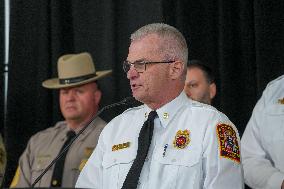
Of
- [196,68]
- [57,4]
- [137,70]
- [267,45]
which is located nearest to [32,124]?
[57,4]

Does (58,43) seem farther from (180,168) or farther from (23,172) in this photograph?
(180,168)

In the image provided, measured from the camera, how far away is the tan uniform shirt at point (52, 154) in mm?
3887

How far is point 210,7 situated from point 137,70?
4.87 feet

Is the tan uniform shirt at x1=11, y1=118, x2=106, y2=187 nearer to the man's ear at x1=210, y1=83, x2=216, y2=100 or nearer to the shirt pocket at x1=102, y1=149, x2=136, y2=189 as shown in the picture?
the man's ear at x1=210, y1=83, x2=216, y2=100

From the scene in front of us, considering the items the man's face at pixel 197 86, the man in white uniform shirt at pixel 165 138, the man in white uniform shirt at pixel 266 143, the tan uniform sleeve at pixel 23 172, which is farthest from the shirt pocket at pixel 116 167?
the tan uniform sleeve at pixel 23 172

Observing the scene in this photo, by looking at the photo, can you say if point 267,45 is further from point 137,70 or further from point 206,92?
point 137,70

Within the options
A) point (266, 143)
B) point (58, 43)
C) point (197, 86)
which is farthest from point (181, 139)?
point (58, 43)

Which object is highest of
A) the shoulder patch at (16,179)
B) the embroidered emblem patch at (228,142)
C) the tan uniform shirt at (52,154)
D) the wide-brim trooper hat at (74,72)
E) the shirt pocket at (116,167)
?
the wide-brim trooper hat at (74,72)

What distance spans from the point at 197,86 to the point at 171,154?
1149 mm

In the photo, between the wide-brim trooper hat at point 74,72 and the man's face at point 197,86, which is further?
the wide-brim trooper hat at point 74,72

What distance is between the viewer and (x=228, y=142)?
247cm

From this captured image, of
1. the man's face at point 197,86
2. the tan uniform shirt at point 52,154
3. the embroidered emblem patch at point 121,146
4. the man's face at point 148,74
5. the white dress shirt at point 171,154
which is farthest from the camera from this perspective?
the tan uniform shirt at point 52,154

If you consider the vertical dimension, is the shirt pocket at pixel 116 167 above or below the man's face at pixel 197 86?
below

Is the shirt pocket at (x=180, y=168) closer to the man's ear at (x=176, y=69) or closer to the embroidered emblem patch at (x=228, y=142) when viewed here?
the embroidered emblem patch at (x=228, y=142)
